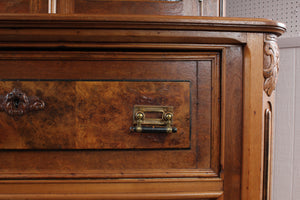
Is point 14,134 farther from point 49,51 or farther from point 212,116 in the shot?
→ point 212,116

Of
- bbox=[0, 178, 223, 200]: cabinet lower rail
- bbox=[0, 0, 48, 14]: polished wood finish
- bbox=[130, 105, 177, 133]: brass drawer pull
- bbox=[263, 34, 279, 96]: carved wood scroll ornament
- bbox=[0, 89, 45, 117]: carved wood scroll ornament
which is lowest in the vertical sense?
bbox=[0, 178, 223, 200]: cabinet lower rail

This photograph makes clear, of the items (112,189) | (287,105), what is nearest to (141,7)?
(112,189)

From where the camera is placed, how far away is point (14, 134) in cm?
52

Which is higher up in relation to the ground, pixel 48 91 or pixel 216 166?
pixel 48 91

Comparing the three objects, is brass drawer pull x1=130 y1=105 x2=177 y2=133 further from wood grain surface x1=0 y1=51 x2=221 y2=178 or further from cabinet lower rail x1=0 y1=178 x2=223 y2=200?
cabinet lower rail x1=0 y1=178 x2=223 y2=200

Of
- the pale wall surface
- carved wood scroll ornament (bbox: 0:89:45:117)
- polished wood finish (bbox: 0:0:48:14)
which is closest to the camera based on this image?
carved wood scroll ornament (bbox: 0:89:45:117)

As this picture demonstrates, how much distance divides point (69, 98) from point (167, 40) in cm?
26

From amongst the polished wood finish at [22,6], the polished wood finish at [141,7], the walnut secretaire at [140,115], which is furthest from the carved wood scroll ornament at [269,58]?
the polished wood finish at [22,6]

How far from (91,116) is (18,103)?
0.16 meters

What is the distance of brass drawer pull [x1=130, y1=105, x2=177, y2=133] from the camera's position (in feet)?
1.69

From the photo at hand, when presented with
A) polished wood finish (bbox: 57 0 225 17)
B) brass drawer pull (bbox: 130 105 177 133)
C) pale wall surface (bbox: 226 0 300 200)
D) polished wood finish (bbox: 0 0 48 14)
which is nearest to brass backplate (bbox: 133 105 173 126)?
brass drawer pull (bbox: 130 105 177 133)

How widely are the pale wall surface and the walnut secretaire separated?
0.55 metres

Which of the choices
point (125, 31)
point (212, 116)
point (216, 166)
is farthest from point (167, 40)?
point (216, 166)

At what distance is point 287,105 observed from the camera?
1002 millimetres
